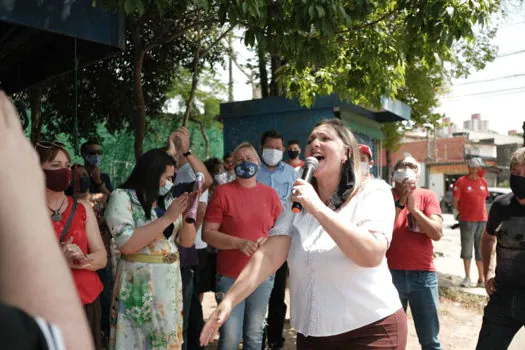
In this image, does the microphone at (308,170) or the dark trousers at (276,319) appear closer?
the microphone at (308,170)

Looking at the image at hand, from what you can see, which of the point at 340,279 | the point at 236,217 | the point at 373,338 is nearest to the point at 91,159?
the point at 236,217

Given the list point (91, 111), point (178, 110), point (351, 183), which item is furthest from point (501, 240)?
point (178, 110)

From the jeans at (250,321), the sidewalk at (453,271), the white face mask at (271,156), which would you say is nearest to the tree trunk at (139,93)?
the white face mask at (271,156)

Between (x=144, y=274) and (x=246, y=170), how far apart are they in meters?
1.54

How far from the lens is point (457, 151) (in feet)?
199

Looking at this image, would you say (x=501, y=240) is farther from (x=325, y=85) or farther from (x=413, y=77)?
(x=413, y=77)

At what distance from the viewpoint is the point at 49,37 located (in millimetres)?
5566

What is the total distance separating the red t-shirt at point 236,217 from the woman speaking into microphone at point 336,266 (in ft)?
6.25

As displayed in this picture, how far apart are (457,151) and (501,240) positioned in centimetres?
5987

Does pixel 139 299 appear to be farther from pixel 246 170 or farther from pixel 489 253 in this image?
pixel 489 253

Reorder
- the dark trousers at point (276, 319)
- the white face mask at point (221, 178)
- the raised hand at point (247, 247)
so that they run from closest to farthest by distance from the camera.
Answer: the raised hand at point (247, 247)
the dark trousers at point (276, 319)
the white face mask at point (221, 178)

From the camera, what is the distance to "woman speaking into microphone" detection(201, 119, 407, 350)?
2600 millimetres

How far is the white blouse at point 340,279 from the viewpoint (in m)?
2.73

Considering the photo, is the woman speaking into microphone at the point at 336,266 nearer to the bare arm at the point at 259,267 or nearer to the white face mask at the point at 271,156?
the bare arm at the point at 259,267
